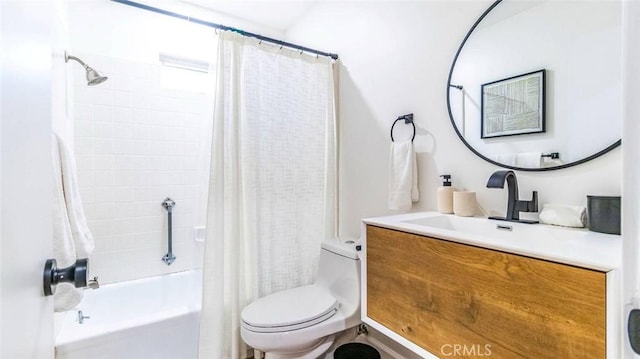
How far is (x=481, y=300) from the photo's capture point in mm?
850

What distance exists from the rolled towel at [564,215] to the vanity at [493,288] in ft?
0.10

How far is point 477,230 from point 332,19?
183 centimetres

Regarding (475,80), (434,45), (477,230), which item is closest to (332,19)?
(434,45)

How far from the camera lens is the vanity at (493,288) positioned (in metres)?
0.65

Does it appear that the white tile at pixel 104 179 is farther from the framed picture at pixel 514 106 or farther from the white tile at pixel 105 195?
the framed picture at pixel 514 106

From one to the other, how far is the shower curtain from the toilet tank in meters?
0.23

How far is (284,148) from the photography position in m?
1.90

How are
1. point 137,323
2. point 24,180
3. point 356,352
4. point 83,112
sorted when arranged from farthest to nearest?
point 83,112 < point 137,323 < point 356,352 < point 24,180

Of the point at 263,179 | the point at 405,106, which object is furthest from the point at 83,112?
the point at 405,106

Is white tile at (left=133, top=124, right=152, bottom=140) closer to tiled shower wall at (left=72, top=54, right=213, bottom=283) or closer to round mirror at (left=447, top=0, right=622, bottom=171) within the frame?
tiled shower wall at (left=72, top=54, right=213, bottom=283)

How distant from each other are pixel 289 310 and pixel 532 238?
3.66 feet

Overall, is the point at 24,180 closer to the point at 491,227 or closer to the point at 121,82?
the point at 491,227

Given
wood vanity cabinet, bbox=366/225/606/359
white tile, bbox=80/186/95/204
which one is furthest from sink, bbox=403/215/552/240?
white tile, bbox=80/186/95/204

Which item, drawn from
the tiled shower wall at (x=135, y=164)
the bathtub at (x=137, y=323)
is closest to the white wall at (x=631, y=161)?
the bathtub at (x=137, y=323)
